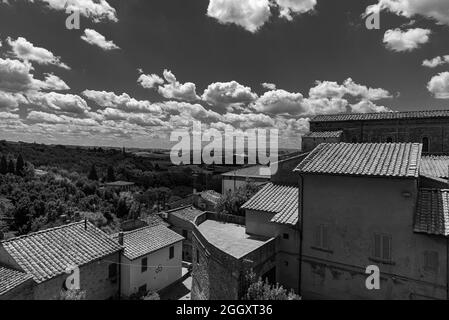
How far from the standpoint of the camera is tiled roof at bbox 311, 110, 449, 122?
28.2m

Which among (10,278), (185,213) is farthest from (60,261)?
(185,213)

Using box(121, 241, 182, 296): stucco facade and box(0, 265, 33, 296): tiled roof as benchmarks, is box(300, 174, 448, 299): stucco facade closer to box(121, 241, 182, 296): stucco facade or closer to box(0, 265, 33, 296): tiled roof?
box(121, 241, 182, 296): stucco facade

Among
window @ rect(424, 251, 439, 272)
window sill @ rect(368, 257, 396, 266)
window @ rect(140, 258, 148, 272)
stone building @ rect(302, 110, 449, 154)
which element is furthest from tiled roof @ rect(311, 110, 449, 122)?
window @ rect(140, 258, 148, 272)

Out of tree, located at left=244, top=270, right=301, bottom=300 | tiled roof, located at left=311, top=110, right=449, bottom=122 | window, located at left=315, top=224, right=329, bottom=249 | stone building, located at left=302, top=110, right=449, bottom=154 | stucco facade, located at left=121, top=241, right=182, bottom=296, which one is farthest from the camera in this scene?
tiled roof, located at left=311, top=110, right=449, bottom=122

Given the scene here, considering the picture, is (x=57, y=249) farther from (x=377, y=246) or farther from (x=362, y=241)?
(x=377, y=246)

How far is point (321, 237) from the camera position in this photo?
39.1 ft

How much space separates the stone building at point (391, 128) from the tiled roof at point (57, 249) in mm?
23358

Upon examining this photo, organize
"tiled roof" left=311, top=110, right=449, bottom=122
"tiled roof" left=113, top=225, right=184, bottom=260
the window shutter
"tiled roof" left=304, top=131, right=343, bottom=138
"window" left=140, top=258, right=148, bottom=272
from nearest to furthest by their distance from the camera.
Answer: the window shutter
"tiled roof" left=113, top=225, right=184, bottom=260
"window" left=140, top=258, right=148, bottom=272
"tiled roof" left=311, top=110, right=449, bottom=122
"tiled roof" left=304, top=131, right=343, bottom=138

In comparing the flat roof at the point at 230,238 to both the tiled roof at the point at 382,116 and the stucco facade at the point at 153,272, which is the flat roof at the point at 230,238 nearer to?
the stucco facade at the point at 153,272

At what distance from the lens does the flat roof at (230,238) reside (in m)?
13.0

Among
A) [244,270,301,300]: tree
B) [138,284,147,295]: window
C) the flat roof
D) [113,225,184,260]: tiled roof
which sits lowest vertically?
[138,284,147,295]: window

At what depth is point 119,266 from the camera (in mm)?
17375

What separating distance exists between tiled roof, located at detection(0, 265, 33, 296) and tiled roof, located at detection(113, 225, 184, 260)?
20.9 feet

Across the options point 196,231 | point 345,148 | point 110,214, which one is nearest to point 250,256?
point 196,231
